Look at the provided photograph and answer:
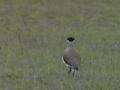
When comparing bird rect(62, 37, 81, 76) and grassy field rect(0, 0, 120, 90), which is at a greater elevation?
bird rect(62, 37, 81, 76)

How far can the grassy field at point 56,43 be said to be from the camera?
60.5 ft

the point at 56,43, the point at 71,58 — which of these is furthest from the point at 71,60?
the point at 56,43

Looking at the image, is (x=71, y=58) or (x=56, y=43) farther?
(x=56, y=43)

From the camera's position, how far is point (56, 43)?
28.7m

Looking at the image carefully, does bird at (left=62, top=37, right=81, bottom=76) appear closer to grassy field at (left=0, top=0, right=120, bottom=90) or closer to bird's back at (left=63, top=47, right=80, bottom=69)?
bird's back at (left=63, top=47, right=80, bottom=69)

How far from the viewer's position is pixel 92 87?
17.4 metres

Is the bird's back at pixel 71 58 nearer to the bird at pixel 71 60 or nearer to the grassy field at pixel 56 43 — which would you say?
the bird at pixel 71 60

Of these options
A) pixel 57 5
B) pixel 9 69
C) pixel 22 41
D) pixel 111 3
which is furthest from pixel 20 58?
pixel 111 3

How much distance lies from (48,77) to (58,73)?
0.65 meters

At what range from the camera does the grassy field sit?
18.4 meters

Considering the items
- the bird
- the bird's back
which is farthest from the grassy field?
the bird's back

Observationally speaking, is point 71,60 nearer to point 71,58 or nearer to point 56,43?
point 71,58

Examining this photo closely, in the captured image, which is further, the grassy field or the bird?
the grassy field

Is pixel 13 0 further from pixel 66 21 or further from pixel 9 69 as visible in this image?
pixel 9 69
